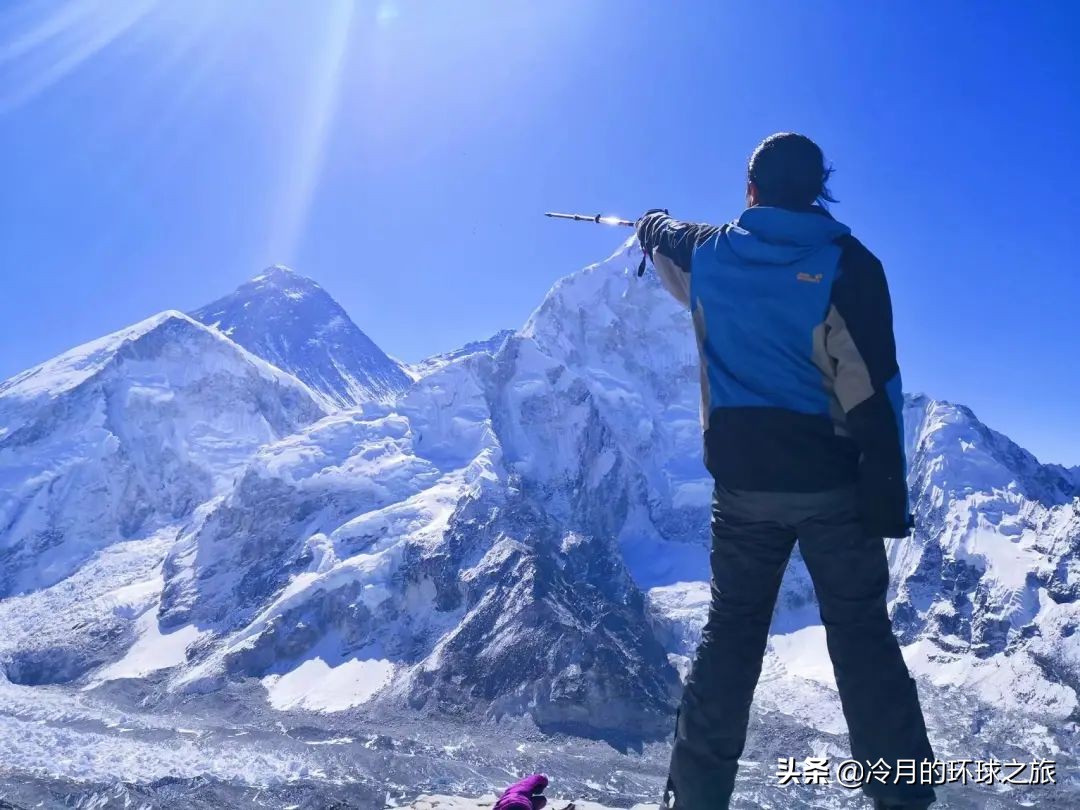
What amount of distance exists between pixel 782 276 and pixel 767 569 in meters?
2.11

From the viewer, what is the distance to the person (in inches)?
207

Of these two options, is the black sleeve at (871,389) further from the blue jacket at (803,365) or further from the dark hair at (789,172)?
the dark hair at (789,172)

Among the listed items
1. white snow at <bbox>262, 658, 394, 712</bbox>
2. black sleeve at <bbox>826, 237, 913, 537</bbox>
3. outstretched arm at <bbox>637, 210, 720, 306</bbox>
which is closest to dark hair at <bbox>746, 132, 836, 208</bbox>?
outstretched arm at <bbox>637, 210, 720, 306</bbox>

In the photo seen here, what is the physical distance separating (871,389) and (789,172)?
1936 millimetres

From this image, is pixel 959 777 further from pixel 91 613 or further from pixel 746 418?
pixel 91 613

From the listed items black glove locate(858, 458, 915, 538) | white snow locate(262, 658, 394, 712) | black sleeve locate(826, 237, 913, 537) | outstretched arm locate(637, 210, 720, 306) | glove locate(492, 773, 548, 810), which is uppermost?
outstretched arm locate(637, 210, 720, 306)

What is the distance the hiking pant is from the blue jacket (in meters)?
0.22

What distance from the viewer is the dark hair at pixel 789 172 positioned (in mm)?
6109

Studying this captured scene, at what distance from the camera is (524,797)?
469 inches

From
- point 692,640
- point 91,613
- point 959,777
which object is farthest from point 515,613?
point 959,777

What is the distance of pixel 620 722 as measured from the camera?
161000mm

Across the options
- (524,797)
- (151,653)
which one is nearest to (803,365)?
(524,797)

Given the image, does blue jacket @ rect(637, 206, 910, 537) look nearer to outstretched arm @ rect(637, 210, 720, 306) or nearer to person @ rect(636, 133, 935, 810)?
person @ rect(636, 133, 935, 810)

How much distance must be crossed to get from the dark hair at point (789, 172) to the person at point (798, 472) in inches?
6.2
